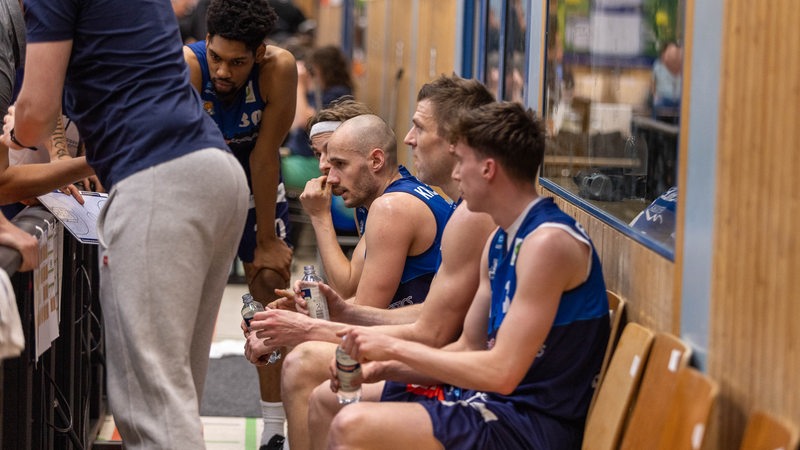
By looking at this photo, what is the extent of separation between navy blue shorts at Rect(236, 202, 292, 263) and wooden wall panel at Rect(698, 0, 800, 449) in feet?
8.13

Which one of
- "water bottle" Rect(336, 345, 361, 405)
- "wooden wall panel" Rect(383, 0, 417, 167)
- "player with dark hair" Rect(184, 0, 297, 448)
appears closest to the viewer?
"water bottle" Rect(336, 345, 361, 405)

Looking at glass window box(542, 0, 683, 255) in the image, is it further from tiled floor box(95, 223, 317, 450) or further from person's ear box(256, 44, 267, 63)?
tiled floor box(95, 223, 317, 450)

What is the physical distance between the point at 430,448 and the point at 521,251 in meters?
0.49

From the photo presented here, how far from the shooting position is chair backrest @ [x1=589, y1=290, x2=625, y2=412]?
2.78m

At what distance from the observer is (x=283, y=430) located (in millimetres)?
4355

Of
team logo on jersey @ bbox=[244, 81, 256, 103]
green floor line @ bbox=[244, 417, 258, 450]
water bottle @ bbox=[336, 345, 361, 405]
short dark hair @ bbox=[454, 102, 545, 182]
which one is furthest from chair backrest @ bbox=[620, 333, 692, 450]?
green floor line @ bbox=[244, 417, 258, 450]

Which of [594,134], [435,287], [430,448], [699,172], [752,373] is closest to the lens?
[752,373]

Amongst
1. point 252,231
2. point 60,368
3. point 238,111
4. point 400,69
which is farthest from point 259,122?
point 400,69

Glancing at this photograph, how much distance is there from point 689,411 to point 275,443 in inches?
89.3

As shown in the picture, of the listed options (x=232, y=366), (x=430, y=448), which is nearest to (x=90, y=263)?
(x=232, y=366)

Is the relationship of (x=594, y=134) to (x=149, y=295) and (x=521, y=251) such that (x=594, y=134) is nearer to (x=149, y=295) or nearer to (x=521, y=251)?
(x=521, y=251)

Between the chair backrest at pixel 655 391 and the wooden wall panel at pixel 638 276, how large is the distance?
66 mm

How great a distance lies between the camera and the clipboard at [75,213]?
3254 mm

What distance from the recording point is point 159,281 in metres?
2.54
